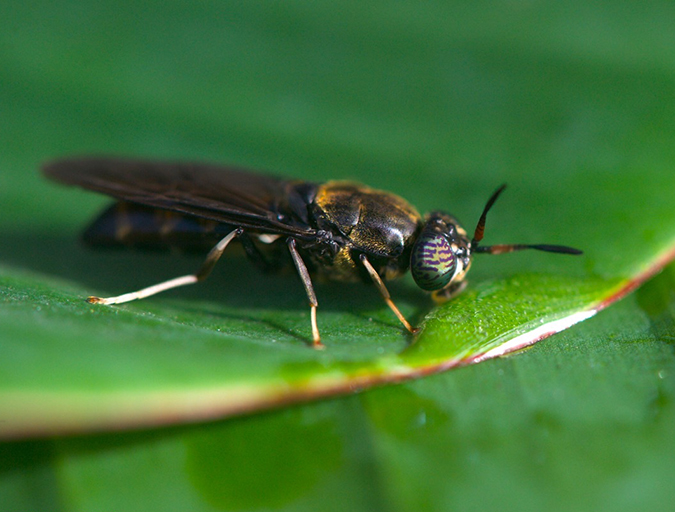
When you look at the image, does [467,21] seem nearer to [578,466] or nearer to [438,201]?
[438,201]

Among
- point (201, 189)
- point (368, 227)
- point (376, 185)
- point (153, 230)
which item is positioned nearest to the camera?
point (368, 227)

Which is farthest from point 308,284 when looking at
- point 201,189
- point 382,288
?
point 201,189

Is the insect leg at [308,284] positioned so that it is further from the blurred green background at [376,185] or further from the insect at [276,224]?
the blurred green background at [376,185]

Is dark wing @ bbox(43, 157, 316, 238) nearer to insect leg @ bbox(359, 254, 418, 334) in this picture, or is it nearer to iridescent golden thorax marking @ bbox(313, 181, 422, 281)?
iridescent golden thorax marking @ bbox(313, 181, 422, 281)

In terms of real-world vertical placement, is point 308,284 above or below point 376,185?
below

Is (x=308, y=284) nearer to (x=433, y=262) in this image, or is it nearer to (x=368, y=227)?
(x=368, y=227)
